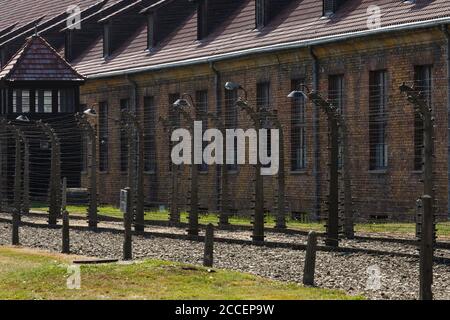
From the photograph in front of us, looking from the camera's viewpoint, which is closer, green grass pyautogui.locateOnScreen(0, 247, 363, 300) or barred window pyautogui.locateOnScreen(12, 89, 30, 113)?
green grass pyautogui.locateOnScreen(0, 247, 363, 300)

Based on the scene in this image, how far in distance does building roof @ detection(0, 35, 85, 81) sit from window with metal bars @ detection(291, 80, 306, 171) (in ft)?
46.2

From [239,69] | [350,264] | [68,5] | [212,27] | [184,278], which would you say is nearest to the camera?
[184,278]

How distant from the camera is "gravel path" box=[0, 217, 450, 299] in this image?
19891 mm

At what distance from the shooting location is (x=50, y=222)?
3784 centimetres

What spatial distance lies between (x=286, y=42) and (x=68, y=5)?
24.3 meters

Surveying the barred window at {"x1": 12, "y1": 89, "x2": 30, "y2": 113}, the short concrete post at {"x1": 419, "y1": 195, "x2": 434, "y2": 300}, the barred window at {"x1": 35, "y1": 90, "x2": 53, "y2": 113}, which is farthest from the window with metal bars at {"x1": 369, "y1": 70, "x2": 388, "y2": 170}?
the short concrete post at {"x1": 419, "y1": 195, "x2": 434, "y2": 300}

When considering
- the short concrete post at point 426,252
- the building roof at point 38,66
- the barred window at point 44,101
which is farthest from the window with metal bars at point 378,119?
the short concrete post at point 426,252

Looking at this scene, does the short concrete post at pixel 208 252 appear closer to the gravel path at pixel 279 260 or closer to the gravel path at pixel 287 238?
the gravel path at pixel 279 260

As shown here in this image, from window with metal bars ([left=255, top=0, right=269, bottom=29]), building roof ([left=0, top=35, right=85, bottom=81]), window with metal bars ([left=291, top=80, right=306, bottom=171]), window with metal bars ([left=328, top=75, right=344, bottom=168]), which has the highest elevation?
window with metal bars ([left=255, top=0, right=269, bottom=29])

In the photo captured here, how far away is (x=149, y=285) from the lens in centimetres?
1912

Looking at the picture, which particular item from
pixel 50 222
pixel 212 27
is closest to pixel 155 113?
pixel 212 27

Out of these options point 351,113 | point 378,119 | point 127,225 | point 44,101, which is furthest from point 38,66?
point 127,225

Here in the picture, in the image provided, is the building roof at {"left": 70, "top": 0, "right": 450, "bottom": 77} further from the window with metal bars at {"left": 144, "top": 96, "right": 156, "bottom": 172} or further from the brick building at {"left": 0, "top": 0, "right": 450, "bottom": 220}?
the window with metal bars at {"left": 144, "top": 96, "right": 156, "bottom": 172}

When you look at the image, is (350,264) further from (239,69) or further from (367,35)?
(239,69)
